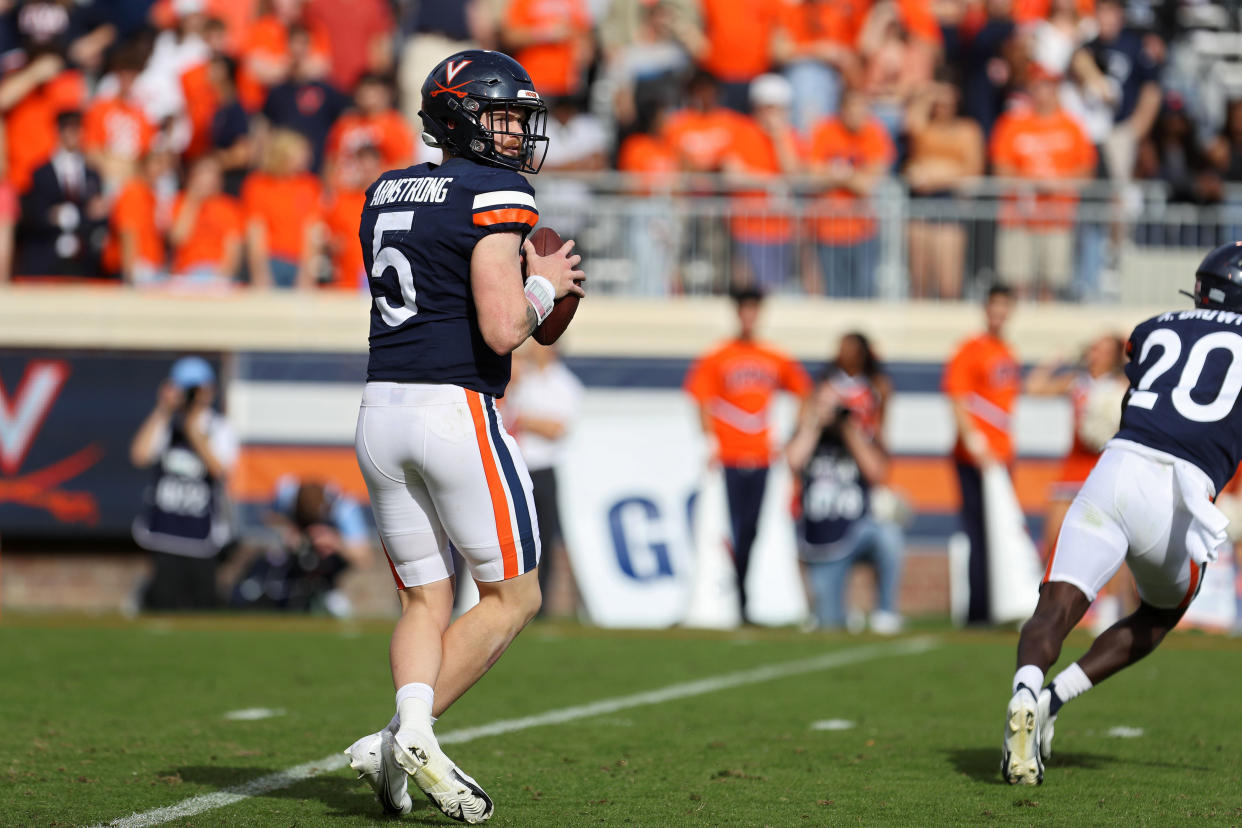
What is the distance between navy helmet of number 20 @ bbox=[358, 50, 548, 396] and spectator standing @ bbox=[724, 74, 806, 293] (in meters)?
9.16

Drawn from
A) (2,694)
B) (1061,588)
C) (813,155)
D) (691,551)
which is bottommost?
(691,551)

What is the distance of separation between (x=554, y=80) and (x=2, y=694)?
891 centimetres

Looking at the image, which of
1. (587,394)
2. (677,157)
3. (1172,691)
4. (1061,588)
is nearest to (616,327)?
(587,394)

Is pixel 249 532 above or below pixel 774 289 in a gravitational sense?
below

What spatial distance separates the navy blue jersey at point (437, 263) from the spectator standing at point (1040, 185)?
390 inches

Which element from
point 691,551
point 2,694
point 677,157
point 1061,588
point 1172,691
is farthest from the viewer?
point 677,157

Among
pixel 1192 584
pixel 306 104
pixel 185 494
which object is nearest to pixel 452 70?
pixel 1192 584

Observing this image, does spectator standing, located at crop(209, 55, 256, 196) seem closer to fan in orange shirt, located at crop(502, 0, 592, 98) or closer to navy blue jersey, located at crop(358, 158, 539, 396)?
fan in orange shirt, located at crop(502, 0, 592, 98)

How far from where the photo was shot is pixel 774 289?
14156 mm

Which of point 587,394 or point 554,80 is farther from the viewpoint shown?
point 554,80

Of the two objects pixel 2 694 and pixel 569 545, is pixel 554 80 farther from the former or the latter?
pixel 2 694

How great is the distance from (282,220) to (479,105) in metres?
9.66

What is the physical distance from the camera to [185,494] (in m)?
12.4

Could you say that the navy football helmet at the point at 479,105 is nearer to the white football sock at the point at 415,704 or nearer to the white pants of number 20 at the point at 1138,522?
the white football sock at the point at 415,704
